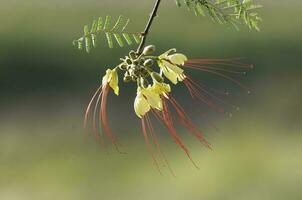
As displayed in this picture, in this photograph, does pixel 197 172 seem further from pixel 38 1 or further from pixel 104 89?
pixel 104 89

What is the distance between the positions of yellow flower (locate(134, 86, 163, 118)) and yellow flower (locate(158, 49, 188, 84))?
0.03 meters

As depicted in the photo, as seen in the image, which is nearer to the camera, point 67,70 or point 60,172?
point 60,172

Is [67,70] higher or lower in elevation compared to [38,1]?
lower

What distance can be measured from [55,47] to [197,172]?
1682 mm

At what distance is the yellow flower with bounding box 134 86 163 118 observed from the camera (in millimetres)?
920

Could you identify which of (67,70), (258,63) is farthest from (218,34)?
(67,70)

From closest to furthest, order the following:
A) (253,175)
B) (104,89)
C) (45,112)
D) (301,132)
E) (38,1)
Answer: (104,89) → (253,175) → (301,132) → (45,112) → (38,1)

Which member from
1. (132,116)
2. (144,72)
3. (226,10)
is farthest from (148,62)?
(132,116)

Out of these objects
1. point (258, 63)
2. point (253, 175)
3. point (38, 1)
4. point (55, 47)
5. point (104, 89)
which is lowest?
point (253, 175)

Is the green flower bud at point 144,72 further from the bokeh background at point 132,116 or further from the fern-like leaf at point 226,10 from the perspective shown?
the bokeh background at point 132,116

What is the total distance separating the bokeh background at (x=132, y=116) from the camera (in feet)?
14.7

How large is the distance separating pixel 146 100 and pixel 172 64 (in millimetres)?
58

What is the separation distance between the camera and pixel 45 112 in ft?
17.5

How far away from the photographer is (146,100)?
3.04 feet
